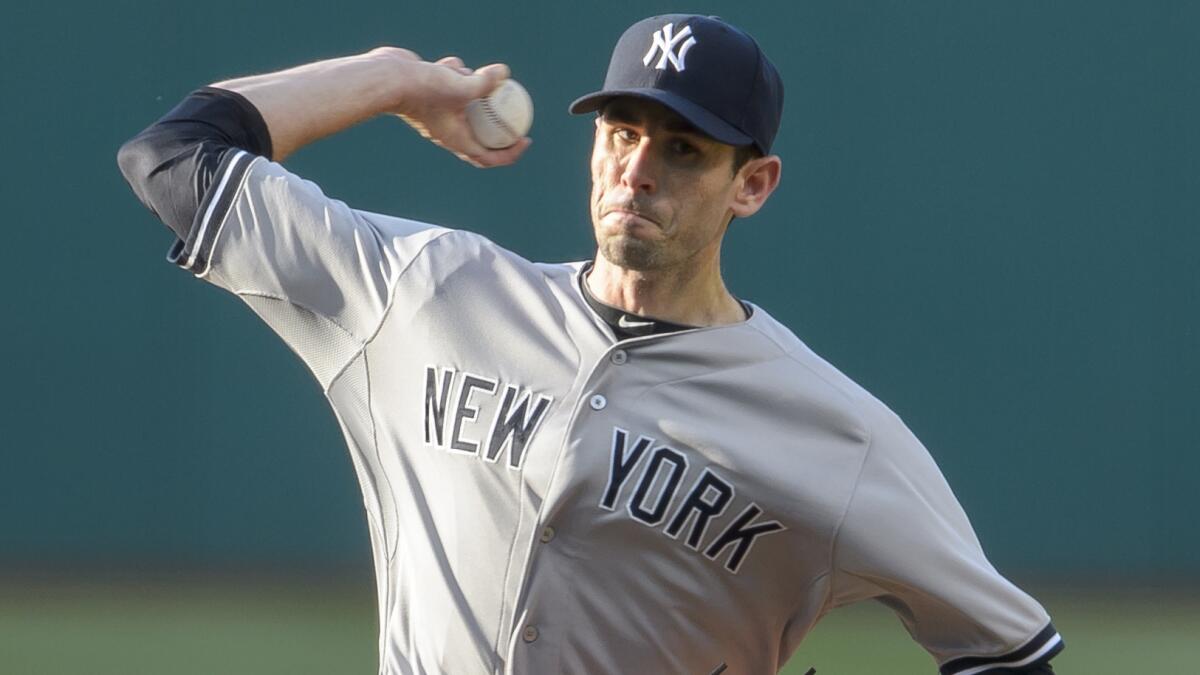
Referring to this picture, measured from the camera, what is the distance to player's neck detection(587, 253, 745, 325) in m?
2.91

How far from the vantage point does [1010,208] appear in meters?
7.95

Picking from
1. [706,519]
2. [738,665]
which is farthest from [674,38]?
[738,665]

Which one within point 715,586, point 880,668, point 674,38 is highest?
point 674,38

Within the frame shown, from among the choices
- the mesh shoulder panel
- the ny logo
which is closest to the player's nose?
the ny logo

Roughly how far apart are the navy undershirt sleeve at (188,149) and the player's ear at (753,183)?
78 centimetres

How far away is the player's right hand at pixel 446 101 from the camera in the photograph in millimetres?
3039

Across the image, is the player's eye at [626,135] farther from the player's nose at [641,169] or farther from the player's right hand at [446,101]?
the player's right hand at [446,101]

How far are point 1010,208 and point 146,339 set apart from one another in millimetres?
3775

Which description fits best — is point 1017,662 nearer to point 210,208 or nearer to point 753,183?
point 753,183

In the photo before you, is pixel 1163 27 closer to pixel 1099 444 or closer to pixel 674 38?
pixel 1099 444

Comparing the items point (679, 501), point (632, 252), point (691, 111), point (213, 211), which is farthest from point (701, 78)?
point (213, 211)

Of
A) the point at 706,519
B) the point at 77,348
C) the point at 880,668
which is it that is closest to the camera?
the point at 706,519

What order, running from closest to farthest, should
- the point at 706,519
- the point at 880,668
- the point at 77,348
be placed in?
the point at 706,519 < the point at 880,668 < the point at 77,348

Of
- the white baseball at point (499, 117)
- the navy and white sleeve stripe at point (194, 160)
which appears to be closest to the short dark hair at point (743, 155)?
the white baseball at point (499, 117)
